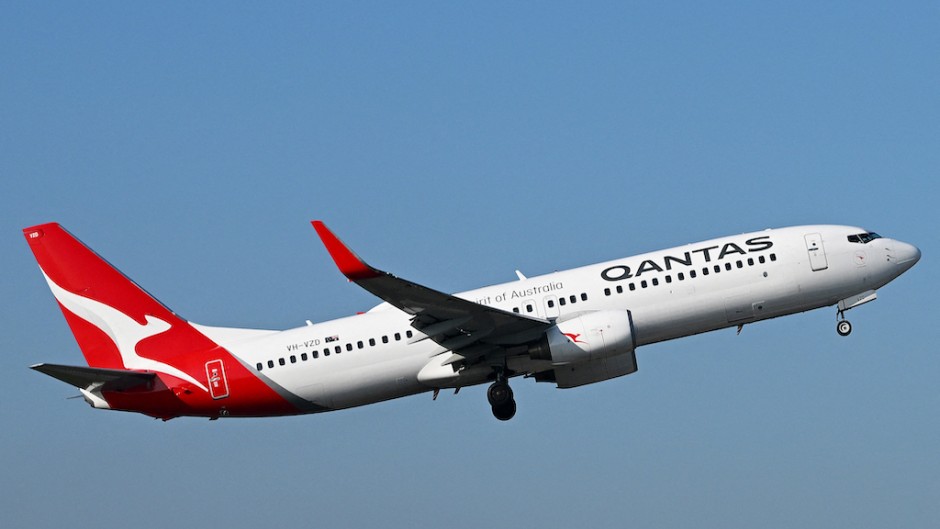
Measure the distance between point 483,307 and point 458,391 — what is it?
16.8 ft

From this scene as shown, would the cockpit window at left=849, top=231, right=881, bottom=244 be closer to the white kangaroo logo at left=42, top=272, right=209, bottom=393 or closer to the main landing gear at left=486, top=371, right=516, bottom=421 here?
the main landing gear at left=486, top=371, right=516, bottom=421

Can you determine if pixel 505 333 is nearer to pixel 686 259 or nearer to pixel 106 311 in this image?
pixel 686 259

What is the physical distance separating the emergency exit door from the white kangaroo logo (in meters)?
24.0

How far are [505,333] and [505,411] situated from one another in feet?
12.5

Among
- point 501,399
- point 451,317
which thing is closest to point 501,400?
point 501,399

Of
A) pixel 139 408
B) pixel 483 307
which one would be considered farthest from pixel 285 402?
pixel 483 307

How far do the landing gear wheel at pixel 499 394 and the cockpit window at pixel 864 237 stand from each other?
13.8 metres

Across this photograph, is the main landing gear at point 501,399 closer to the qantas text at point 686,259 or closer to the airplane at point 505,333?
the airplane at point 505,333

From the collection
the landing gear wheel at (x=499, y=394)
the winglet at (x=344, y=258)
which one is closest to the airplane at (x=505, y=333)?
the landing gear wheel at (x=499, y=394)

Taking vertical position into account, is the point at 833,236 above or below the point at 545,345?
above

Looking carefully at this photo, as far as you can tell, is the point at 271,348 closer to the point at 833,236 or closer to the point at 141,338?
the point at 141,338

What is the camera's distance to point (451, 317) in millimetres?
44188

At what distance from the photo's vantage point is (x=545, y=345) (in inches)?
1770

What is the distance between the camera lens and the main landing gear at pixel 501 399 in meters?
46.9
